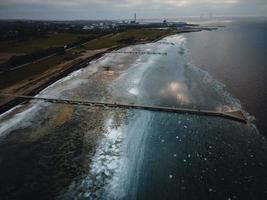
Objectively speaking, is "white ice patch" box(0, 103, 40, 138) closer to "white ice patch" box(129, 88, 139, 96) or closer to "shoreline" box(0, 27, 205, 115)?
"shoreline" box(0, 27, 205, 115)

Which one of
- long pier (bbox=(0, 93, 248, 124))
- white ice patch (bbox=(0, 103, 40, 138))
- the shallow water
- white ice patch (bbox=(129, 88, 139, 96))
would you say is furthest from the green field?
the shallow water

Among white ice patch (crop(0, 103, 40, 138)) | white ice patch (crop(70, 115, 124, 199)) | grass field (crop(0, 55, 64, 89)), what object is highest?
white ice patch (crop(70, 115, 124, 199))

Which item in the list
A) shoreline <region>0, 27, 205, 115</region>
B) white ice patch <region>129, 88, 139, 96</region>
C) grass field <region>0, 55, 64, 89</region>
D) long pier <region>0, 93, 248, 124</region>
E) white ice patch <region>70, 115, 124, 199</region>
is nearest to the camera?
white ice patch <region>70, 115, 124, 199</region>

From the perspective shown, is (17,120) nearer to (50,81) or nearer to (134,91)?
(50,81)

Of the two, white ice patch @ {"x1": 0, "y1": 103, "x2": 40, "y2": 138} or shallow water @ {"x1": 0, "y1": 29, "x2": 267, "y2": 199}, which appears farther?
white ice patch @ {"x1": 0, "y1": 103, "x2": 40, "y2": 138}

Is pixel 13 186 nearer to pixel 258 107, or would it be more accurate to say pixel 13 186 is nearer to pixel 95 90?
pixel 95 90

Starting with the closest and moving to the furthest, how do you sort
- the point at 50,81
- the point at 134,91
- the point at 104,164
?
the point at 104,164
the point at 134,91
the point at 50,81

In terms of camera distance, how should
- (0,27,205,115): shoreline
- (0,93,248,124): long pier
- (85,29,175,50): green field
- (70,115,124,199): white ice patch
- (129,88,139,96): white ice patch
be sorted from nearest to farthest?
(70,115,124,199): white ice patch, (0,93,248,124): long pier, (0,27,205,115): shoreline, (129,88,139,96): white ice patch, (85,29,175,50): green field

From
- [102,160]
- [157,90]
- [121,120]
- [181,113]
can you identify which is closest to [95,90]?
[157,90]

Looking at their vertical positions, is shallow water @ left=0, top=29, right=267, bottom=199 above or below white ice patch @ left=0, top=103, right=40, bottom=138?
above

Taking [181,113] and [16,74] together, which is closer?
[181,113]

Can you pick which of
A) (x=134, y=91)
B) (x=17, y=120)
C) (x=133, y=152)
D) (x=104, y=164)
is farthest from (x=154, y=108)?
(x=17, y=120)
